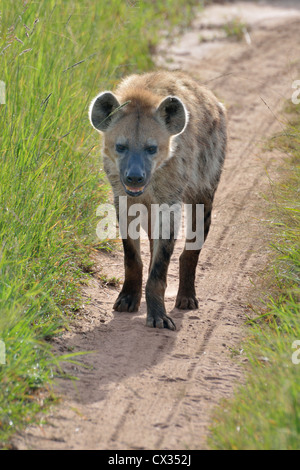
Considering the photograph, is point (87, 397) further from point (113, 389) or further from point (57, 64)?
point (57, 64)

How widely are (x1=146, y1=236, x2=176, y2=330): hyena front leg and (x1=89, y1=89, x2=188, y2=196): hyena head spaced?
380 millimetres

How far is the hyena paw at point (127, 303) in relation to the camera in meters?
4.09

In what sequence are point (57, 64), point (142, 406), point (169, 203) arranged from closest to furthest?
point (142, 406) < point (169, 203) < point (57, 64)

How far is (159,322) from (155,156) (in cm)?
87

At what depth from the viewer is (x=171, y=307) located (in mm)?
4297

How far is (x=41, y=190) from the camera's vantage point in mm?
3693

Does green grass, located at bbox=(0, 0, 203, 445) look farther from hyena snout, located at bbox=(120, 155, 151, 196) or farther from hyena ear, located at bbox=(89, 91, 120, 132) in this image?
hyena snout, located at bbox=(120, 155, 151, 196)

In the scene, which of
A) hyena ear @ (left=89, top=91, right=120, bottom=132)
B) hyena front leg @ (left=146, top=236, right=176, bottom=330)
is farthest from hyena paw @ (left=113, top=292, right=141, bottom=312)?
hyena ear @ (left=89, top=91, right=120, bottom=132)

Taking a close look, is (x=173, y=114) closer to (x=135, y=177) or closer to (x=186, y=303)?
(x=135, y=177)

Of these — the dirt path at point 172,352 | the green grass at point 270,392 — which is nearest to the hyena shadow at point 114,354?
the dirt path at point 172,352

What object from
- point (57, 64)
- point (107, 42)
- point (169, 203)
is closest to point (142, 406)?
point (169, 203)

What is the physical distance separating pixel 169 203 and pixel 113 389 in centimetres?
124

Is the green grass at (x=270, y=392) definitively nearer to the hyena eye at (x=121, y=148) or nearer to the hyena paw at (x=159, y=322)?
the hyena paw at (x=159, y=322)

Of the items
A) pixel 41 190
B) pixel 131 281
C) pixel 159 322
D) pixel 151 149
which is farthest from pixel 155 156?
pixel 159 322
